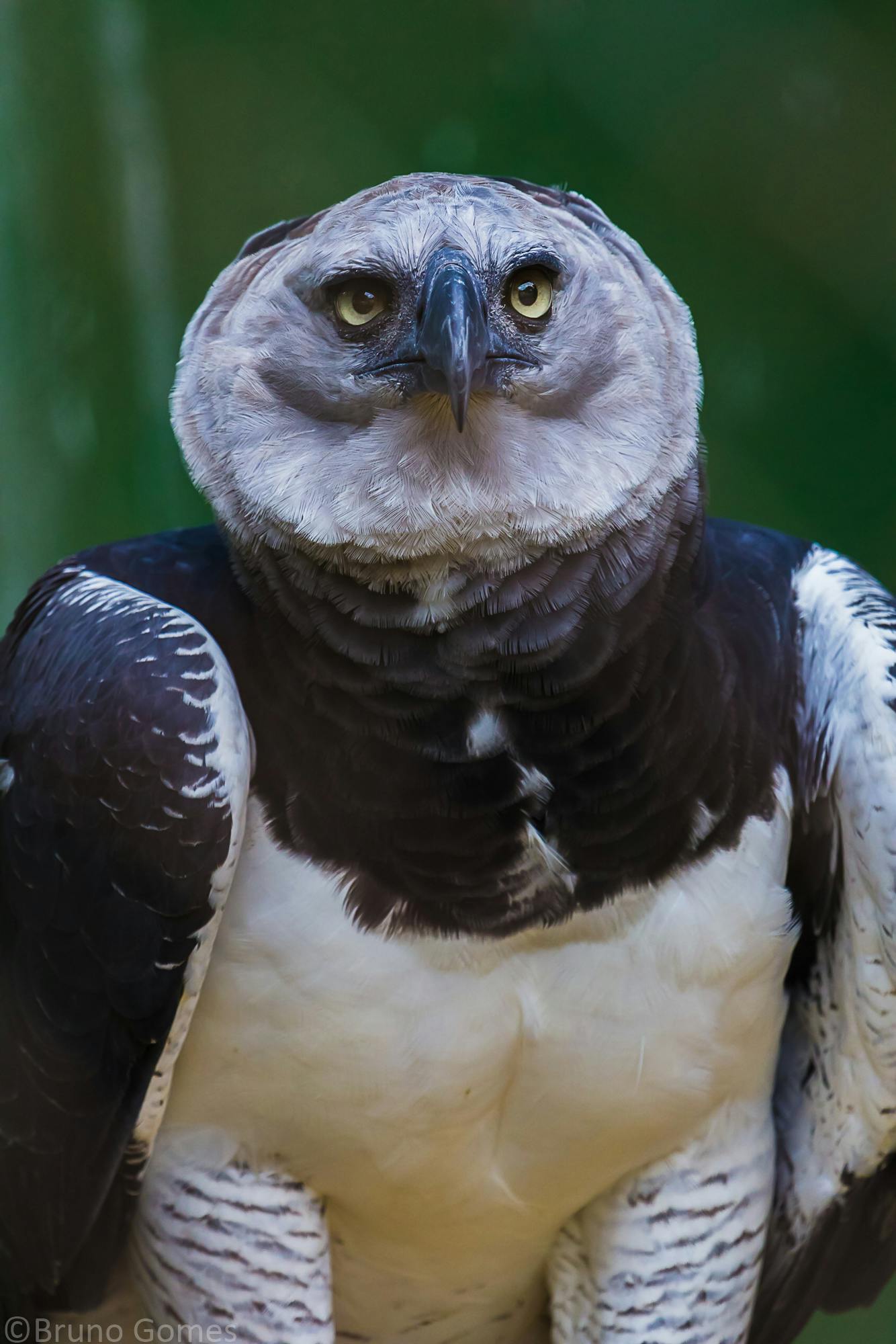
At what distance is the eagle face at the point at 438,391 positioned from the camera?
1.80 metres

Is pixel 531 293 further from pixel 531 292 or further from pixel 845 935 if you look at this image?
pixel 845 935

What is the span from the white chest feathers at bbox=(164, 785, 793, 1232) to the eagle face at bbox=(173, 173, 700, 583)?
41 centimetres

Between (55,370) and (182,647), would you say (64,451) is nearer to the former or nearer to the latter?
(55,370)

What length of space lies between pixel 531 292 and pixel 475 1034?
92cm

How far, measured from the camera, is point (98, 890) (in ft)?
6.01

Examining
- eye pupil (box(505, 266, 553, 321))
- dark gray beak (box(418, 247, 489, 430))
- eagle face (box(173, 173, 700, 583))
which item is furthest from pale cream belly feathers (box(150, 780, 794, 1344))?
eye pupil (box(505, 266, 553, 321))

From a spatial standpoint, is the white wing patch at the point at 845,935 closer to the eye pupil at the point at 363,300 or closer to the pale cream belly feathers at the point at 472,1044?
the pale cream belly feathers at the point at 472,1044

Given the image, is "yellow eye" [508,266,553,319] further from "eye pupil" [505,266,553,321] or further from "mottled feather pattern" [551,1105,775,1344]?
"mottled feather pattern" [551,1105,775,1344]

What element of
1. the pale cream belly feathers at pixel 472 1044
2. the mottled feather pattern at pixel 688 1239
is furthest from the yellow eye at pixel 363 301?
the mottled feather pattern at pixel 688 1239

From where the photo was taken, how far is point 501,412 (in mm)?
1837

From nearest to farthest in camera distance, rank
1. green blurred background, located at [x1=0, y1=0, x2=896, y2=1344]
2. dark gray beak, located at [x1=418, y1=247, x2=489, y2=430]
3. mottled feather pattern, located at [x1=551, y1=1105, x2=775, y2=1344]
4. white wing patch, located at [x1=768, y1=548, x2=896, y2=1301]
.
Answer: dark gray beak, located at [x1=418, y1=247, x2=489, y2=430] < white wing patch, located at [x1=768, y1=548, x2=896, y2=1301] < mottled feather pattern, located at [x1=551, y1=1105, x2=775, y2=1344] < green blurred background, located at [x1=0, y1=0, x2=896, y2=1344]

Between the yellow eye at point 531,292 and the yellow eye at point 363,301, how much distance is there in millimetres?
155

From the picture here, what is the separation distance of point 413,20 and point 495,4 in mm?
193

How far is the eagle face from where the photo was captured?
5.90 feet
